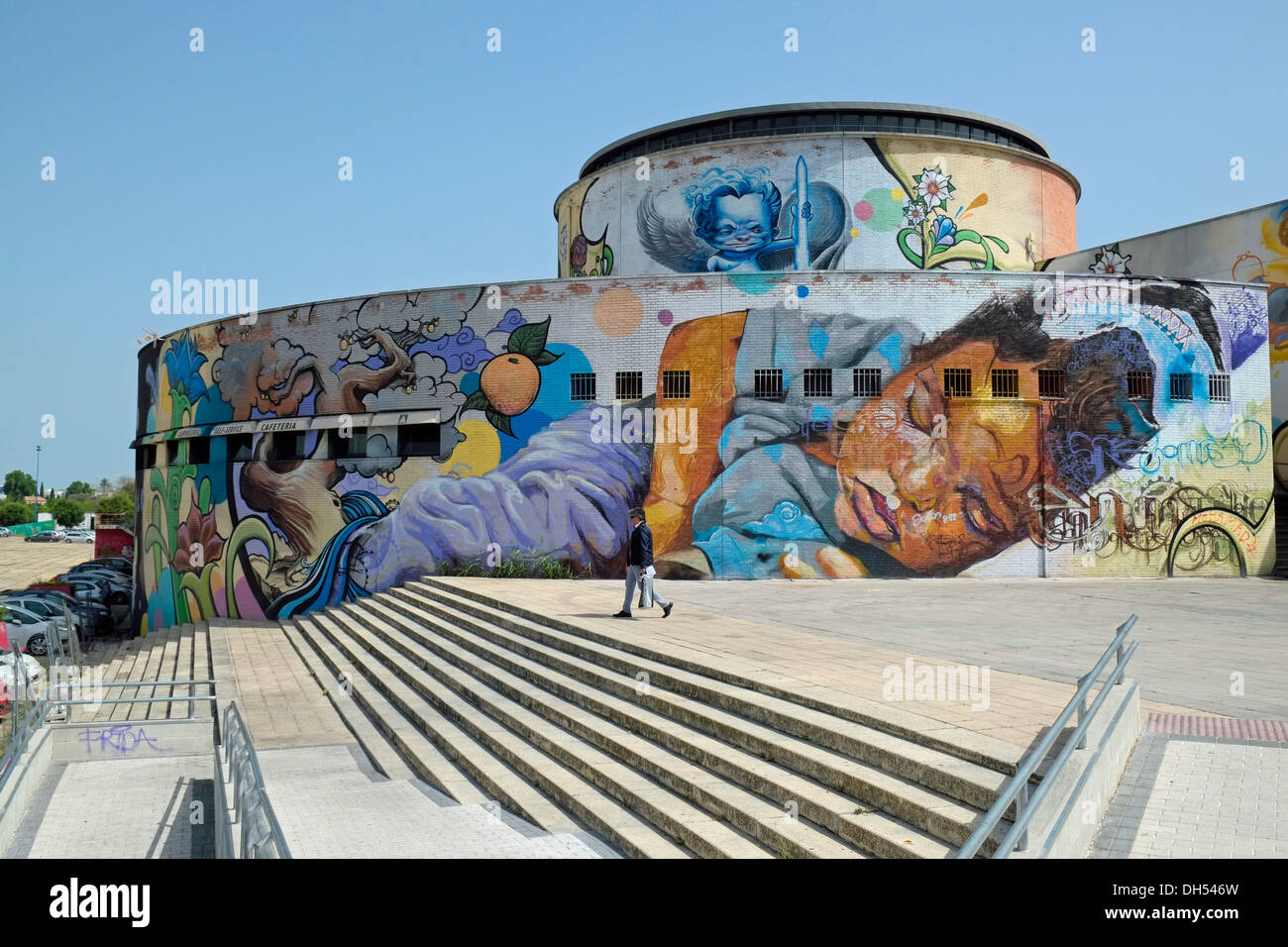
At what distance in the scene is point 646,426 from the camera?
66.7 feet

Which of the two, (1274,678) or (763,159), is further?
(763,159)

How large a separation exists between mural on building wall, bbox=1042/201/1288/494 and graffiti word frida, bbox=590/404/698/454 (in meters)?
12.6

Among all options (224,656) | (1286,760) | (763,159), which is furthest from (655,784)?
(763,159)

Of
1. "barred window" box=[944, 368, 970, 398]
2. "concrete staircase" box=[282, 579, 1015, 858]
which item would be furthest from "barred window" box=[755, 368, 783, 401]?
"concrete staircase" box=[282, 579, 1015, 858]

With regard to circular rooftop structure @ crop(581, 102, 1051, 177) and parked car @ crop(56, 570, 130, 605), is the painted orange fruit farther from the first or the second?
parked car @ crop(56, 570, 130, 605)

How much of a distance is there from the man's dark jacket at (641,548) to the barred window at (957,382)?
9347 mm

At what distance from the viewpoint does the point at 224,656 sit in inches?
738

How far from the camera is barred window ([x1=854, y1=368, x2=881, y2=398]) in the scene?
19.9 m

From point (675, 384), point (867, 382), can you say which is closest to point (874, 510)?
point (867, 382)

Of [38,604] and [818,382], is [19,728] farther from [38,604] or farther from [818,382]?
[38,604]

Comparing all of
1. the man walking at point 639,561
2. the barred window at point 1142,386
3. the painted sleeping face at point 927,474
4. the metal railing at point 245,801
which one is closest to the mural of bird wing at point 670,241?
the painted sleeping face at point 927,474

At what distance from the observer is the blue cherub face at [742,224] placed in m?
25.0
